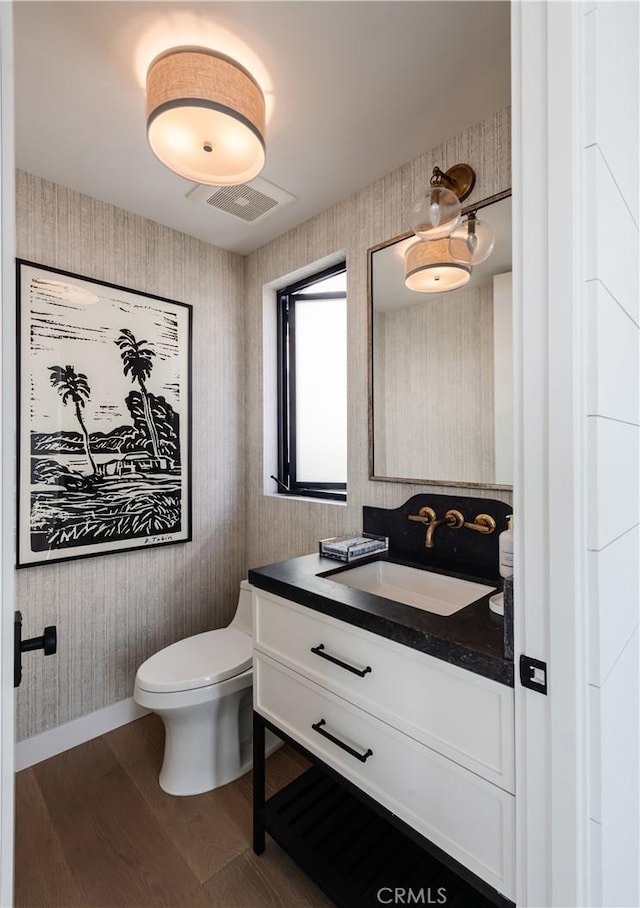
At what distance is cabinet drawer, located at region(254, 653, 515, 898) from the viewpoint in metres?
0.84

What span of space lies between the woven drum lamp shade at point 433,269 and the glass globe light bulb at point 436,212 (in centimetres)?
24

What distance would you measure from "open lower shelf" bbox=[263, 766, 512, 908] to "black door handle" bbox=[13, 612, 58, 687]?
0.91 meters

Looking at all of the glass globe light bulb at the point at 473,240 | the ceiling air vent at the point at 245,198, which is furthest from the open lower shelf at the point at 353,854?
the ceiling air vent at the point at 245,198

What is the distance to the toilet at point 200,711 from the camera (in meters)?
1.56

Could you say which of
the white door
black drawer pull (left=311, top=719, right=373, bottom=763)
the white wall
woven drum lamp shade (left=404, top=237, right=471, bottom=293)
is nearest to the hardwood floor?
black drawer pull (left=311, top=719, right=373, bottom=763)

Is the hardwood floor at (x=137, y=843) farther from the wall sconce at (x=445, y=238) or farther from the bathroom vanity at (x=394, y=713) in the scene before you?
the wall sconce at (x=445, y=238)

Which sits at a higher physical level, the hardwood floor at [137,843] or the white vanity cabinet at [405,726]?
the white vanity cabinet at [405,726]

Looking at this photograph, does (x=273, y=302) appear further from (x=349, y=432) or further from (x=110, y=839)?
(x=110, y=839)

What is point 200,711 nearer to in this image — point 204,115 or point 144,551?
point 144,551

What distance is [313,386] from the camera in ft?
7.68

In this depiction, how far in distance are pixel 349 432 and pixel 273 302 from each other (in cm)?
101

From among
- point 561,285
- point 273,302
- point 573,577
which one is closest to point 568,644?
point 573,577

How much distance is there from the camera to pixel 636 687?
864 mm

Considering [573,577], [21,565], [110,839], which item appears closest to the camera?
[573,577]
